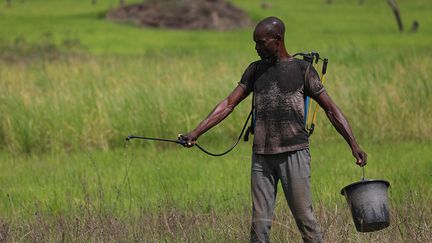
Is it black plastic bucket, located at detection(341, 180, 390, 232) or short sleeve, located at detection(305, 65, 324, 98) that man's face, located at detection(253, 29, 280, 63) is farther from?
black plastic bucket, located at detection(341, 180, 390, 232)

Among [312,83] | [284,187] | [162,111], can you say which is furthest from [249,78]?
[162,111]

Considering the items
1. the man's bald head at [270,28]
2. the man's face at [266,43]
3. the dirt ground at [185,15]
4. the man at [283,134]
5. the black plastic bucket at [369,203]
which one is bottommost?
the black plastic bucket at [369,203]

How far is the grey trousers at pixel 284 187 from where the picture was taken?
5.55m

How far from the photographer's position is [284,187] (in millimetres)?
5621

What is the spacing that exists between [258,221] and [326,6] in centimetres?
4414

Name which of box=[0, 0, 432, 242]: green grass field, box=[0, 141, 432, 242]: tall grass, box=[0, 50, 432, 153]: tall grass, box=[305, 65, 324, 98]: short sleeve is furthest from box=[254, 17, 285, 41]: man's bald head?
box=[0, 50, 432, 153]: tall grass

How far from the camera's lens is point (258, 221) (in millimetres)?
5602

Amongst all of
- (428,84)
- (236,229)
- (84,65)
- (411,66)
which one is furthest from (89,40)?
(236,229)

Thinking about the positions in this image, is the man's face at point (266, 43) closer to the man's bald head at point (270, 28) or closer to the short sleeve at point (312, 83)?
the man's bald head at point (270, 28)

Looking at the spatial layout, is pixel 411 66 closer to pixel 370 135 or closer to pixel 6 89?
pixel 370 135

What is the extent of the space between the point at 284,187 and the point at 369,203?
0.55 m

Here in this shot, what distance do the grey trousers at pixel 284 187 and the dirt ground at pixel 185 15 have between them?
33.9 metres

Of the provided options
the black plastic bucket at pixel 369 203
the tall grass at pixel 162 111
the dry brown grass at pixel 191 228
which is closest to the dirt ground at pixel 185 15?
the tall grass at pixel 162 111

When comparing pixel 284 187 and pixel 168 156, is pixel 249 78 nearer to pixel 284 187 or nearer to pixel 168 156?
pixel 284 187
